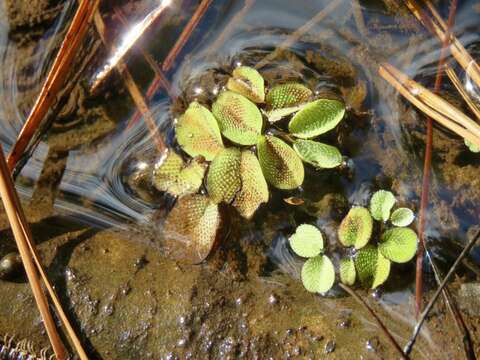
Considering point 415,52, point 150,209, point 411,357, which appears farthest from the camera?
point 415,52

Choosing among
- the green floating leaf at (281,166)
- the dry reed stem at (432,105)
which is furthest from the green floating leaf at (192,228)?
the dry reed stem at (432,105)

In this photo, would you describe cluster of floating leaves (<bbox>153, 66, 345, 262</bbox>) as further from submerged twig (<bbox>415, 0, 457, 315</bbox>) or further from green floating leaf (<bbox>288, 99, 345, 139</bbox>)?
submerged twig (<bbox>415, 0, 457, 315</bbox>)

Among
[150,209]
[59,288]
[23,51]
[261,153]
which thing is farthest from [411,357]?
[23,51]

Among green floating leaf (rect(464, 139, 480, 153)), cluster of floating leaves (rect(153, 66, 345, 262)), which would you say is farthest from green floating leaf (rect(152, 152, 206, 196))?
green floating leaf (rect(464, 139, 480, 153))

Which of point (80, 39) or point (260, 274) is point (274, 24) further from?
point (260, 274)

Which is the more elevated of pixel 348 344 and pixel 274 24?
pixel 274 24

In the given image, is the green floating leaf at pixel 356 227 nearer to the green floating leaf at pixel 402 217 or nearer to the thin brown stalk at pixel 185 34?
the green floating leaf at pixel 402 217

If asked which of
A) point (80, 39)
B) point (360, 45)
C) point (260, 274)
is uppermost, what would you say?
point (80, 39)
